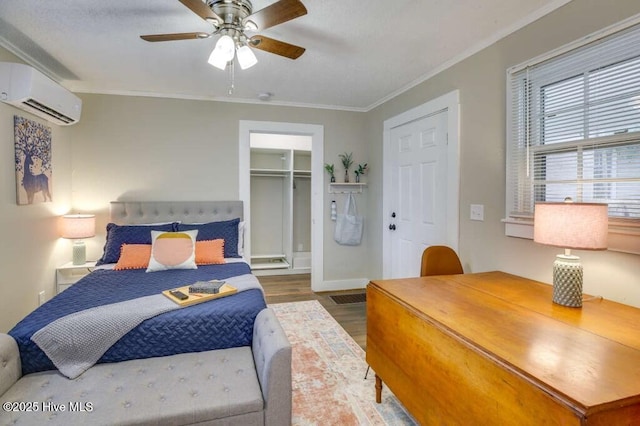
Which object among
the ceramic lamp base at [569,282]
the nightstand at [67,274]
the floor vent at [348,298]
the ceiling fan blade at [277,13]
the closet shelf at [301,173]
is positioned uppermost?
the ceiling fan blade at [277,13]

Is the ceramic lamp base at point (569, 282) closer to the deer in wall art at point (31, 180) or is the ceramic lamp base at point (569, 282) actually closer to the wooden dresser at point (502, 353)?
the wooden dresser at point (502, 353)

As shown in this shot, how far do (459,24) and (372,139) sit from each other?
2091 millimetres

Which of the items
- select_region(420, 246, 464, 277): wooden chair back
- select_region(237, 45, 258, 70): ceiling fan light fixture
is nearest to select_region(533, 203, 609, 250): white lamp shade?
select_region(420, 246, 464, 277): wooden chair back

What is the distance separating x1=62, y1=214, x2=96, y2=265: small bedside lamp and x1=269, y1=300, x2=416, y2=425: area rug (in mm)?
2168

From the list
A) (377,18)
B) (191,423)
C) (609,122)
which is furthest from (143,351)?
(609,122)

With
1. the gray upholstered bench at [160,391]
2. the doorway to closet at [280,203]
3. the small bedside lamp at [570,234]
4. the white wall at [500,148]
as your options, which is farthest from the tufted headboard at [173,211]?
the small bedside lamp at [570,234]

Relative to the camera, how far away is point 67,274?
3328 mm

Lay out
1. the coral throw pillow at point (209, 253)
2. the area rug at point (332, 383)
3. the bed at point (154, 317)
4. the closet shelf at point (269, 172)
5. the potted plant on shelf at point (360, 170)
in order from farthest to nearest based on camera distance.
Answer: the closet shelf at point (269, 172) → the potted plant on shelf at point (360, 170) → the coral throw pillow at point (209, 253) → the area rug at point (332, 383) → the bed at point (154, 317)

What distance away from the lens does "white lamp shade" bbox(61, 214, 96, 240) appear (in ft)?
10.4

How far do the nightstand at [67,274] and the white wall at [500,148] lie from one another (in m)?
3.64

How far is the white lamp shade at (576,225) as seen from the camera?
4.65ft

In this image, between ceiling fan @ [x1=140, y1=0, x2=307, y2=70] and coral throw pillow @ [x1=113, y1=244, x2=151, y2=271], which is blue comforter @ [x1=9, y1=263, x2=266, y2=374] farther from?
ceiling fan @ [x1=140, y1=0, x2=307, y2=70]

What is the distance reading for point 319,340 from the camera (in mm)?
2840

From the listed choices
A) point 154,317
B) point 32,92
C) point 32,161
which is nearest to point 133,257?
point 32,161
